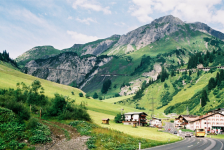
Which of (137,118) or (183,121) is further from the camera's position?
(183,121)

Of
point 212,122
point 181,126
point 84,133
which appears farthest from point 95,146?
point 181,126

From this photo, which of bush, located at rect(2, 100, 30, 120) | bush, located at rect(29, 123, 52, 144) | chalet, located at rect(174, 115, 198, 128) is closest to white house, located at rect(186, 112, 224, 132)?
chalet, located at rect(174, 115, 198, 128)

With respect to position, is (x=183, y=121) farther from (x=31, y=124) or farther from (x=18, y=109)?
(x=31, y=124)

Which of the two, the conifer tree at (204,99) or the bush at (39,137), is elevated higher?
the conifer tree at (204,99)

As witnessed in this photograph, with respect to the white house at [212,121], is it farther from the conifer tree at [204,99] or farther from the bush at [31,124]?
the bush at [31,124]

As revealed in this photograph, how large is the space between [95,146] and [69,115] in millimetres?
34082

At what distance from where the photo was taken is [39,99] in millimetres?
86188

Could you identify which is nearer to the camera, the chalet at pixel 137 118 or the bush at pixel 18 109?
the bush at pixel 18 109

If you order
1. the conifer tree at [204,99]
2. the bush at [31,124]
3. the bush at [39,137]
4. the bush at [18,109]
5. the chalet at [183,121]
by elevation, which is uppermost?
the conifer tree at [204,99]

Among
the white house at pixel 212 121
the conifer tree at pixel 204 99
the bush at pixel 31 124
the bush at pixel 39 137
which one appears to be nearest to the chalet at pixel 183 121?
the white house at pixel 212 121

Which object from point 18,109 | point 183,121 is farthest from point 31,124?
point 183,121

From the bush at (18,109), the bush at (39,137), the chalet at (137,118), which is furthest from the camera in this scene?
the chalet at (137,118)

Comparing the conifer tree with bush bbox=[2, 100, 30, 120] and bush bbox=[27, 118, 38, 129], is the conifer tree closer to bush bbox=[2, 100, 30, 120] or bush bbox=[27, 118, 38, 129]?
bush bbox=[2, 100, 30, 120]

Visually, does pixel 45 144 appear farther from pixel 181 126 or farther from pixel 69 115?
pixel 181 126
